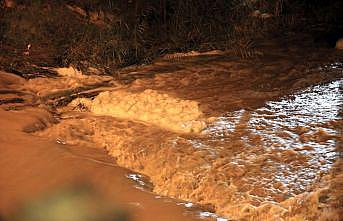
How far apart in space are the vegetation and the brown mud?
0.92 meters

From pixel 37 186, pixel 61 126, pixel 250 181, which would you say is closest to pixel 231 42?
pixel 61 126

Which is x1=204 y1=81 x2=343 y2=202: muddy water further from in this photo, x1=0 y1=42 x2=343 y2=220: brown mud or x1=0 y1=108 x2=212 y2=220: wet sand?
x1=0 y1=108 x2=212 y2=220: wet sand

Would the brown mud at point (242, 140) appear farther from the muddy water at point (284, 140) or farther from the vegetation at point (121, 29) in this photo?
the vegetation at point (121, 29)

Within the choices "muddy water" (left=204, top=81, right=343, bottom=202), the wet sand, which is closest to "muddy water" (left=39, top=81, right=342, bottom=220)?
"muddy water" (left=204, top=81, right=343, bottom=202)

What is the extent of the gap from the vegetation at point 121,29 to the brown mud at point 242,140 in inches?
36.2

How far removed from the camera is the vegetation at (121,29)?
6.48m

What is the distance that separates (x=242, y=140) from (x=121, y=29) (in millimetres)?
4122

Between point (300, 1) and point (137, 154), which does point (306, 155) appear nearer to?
point (137, 154)

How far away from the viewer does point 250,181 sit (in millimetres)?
2951

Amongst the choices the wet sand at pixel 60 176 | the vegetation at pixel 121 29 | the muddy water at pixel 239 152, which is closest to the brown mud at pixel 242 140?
the muddy water at pixel 239 152

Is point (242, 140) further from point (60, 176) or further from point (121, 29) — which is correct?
point (121, 29)

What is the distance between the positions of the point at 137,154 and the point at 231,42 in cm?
406

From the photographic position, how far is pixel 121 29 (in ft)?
22.9

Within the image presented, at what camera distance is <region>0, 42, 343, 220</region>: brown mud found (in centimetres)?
279
